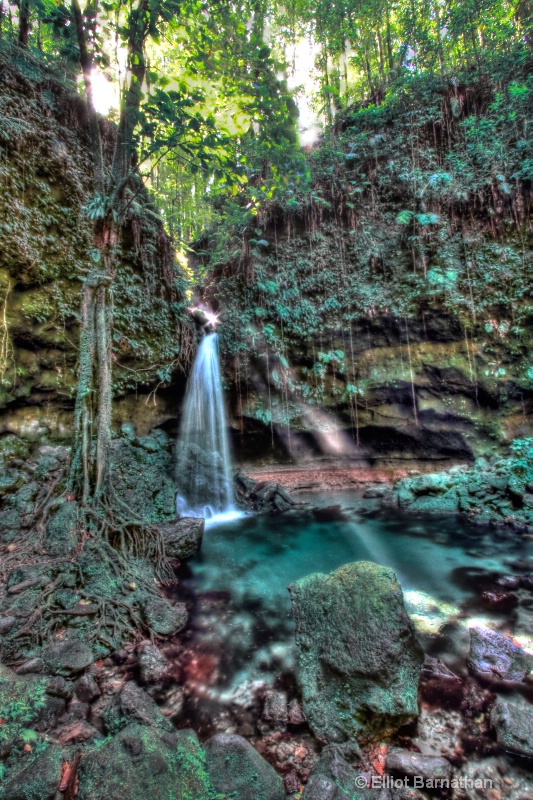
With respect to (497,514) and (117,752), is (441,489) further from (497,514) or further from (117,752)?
(117,752)

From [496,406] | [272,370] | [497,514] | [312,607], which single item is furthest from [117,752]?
[496,406]

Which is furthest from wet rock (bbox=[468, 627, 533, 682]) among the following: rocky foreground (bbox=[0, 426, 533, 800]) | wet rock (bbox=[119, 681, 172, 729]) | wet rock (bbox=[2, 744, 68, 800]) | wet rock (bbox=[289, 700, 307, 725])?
wet rock (bbox=[2, 744, 68, 800])

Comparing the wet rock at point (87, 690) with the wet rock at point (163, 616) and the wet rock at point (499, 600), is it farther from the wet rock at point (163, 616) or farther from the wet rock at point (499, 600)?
the wet rock at point (499, 600)

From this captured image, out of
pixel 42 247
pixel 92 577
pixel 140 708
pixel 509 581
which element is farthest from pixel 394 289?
pixel 140 708

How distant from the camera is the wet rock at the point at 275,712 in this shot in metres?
2.54

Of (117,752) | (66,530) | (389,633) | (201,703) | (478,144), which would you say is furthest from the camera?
(478,144)

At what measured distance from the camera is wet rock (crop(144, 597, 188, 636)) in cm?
372

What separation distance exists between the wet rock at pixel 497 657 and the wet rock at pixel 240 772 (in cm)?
210

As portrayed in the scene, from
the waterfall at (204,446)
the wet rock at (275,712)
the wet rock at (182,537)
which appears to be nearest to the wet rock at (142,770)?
the wet rock at (275,712)

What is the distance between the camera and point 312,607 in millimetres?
2922

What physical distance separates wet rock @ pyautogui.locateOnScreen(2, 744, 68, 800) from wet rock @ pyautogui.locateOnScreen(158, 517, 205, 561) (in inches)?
144

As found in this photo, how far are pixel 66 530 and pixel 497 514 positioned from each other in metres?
A: 8.99
